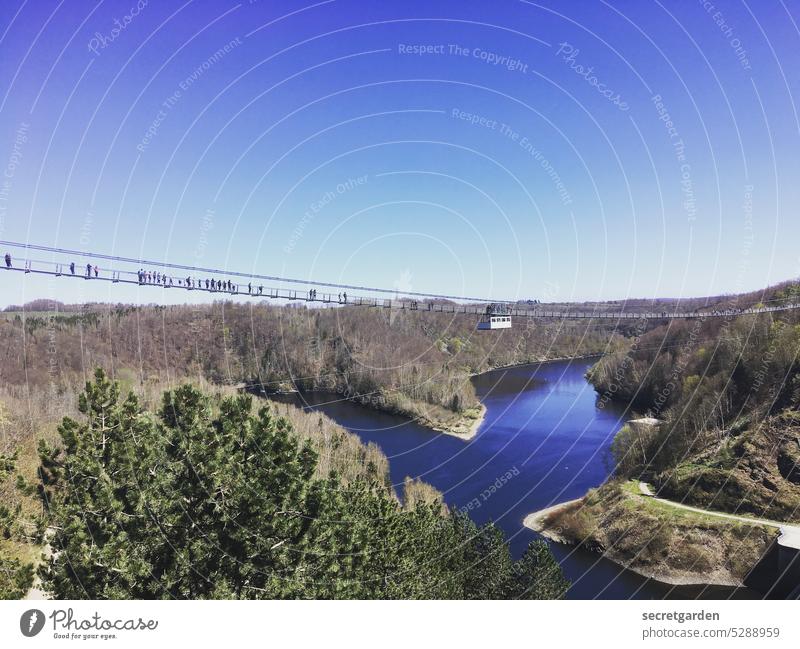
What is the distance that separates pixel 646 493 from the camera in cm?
1552

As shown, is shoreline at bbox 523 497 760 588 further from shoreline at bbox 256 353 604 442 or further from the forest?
shoreline at bbox 256 353 604 442

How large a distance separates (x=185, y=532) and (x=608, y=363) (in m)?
28.5

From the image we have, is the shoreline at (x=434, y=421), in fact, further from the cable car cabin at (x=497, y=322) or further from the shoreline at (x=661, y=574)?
the cable car cabin at (x=497, y=322)

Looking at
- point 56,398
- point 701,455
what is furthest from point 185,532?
point 701,455

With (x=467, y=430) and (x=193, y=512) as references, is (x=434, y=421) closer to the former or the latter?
(x=467, y=430)

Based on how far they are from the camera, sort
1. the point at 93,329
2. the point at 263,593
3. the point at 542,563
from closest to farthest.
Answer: the point at 263,593 < the point at 542,563 < the point at 93,329
